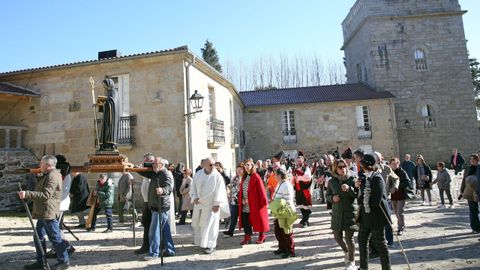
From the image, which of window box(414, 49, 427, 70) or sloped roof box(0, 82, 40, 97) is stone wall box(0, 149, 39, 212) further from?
Answer: window box(414, 49, 427, 70)

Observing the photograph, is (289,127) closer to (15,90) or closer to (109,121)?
(15,90)

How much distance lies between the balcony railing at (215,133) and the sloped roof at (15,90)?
721 centimetres

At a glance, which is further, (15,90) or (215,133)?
(215,133)

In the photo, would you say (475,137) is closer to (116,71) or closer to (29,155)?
(116,71)

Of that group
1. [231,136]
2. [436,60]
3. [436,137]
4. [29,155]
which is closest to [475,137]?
[436,137]

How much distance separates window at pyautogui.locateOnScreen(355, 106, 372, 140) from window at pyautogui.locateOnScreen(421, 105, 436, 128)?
465 centimetres

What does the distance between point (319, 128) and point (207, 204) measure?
55.9ft

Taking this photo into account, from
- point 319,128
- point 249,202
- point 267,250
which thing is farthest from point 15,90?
point 319,128

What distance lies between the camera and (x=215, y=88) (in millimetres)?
15430

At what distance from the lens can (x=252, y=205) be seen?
21.8ft

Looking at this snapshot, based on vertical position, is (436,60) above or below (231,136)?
above

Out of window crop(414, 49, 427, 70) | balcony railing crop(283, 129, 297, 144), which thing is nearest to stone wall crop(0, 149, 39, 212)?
balcony railing crop(283, 129, 297, 144)

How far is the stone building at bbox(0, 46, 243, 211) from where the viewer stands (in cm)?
1203

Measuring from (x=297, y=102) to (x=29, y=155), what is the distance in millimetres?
15699
